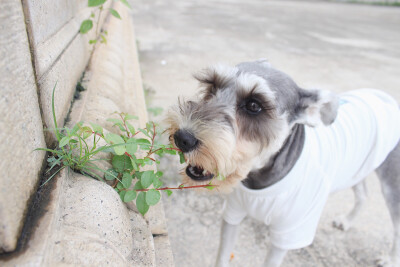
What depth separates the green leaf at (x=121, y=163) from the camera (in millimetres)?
1424

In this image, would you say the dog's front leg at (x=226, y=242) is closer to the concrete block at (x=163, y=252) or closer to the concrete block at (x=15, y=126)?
the concrete block at (x=163, y=252)

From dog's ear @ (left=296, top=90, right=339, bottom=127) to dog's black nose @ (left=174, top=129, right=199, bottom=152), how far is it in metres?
0.76

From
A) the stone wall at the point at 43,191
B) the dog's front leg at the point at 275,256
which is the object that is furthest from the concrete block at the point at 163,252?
the dog's front leg at the point at 275,256

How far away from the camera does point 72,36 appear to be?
203 cm

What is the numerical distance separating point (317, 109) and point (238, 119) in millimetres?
535

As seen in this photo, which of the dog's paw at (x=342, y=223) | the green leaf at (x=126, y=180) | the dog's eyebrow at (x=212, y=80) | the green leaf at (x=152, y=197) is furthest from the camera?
the dog's paw at (x=342, y=223)

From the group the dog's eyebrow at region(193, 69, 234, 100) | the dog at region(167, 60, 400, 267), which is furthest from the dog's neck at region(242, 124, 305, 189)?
the dog's eyebrow at region(193, 69, 234, 100)

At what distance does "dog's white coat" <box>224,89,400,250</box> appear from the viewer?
193cm

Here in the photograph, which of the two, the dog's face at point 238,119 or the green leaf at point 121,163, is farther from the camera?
the dog's face at point 238,119

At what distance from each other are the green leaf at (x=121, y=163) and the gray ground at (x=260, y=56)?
1150mm

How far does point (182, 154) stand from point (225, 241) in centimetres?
89

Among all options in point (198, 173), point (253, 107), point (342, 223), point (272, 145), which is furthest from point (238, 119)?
point (342, 223)

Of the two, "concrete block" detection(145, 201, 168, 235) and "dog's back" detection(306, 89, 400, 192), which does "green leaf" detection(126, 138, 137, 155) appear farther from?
"dog's back" detection(306, 89, 400, 192)

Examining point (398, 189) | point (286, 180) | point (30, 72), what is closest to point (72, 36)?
point (30, 72)
